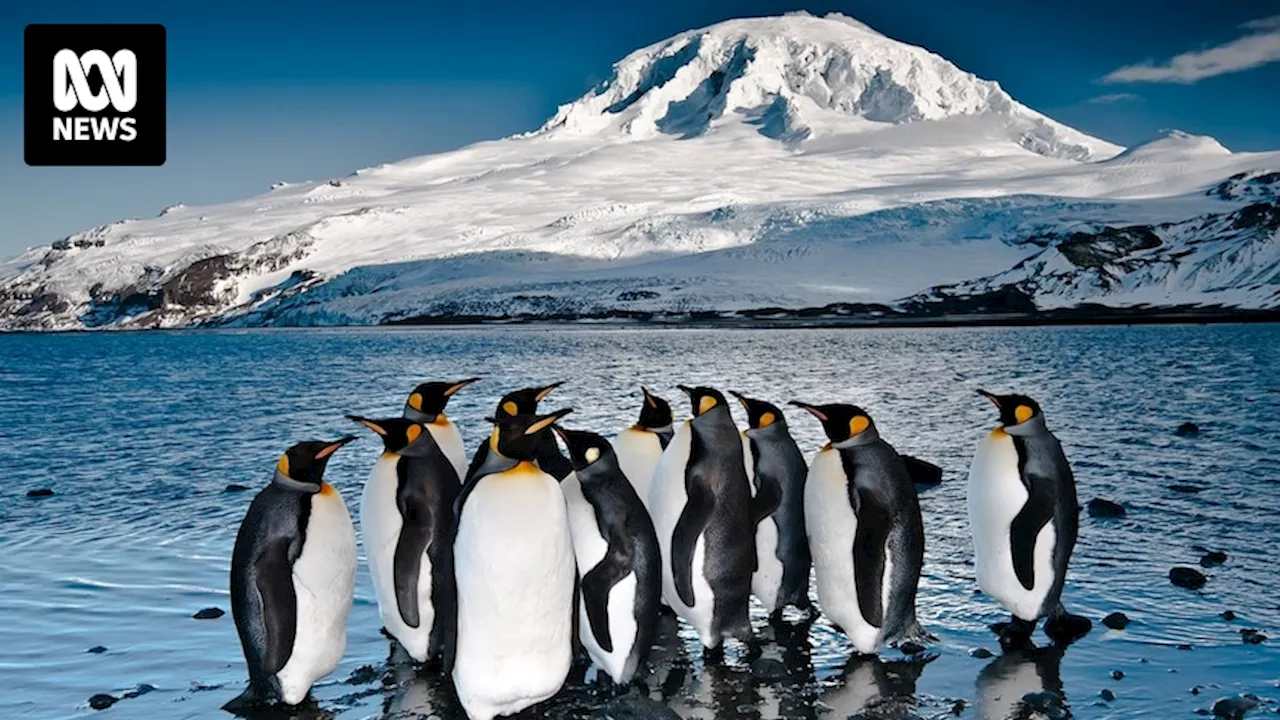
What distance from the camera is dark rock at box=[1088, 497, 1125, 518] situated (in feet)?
32.4

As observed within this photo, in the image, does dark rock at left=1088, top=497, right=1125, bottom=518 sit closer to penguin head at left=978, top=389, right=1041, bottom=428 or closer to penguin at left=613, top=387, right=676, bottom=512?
penguin head at left=978, top=389, right=1041, bottom=428

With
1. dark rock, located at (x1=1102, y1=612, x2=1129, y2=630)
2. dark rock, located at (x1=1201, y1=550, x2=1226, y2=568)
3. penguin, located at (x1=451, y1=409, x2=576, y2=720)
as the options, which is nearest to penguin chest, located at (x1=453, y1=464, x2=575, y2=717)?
penguin, located at (x1=451, y1=409, x2=576, y2=720)

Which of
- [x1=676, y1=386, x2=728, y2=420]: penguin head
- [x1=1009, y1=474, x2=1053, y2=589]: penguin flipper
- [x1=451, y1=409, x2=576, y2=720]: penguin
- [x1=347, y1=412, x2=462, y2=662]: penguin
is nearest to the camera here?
[x1=451, y1=409, x2=576, y2=720]: penguin

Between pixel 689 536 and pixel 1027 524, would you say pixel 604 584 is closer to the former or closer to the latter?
pixel 689 536

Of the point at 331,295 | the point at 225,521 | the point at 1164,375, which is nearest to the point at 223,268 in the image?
the point at 331,295

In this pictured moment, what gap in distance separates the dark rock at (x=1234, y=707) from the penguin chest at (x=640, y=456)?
299 centimetres

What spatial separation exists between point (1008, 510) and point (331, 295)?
123 metres

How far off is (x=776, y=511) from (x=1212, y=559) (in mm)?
3584

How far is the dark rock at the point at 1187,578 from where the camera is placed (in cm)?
723

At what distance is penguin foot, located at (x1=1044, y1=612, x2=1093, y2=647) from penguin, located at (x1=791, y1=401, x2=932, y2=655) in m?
0.76

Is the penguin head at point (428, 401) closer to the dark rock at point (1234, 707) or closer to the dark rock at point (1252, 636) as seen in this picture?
the dark rock at point (1234, 707)

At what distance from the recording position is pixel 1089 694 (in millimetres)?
5332

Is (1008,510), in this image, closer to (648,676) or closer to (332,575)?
(648,676)

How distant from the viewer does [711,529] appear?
593 centimetres
